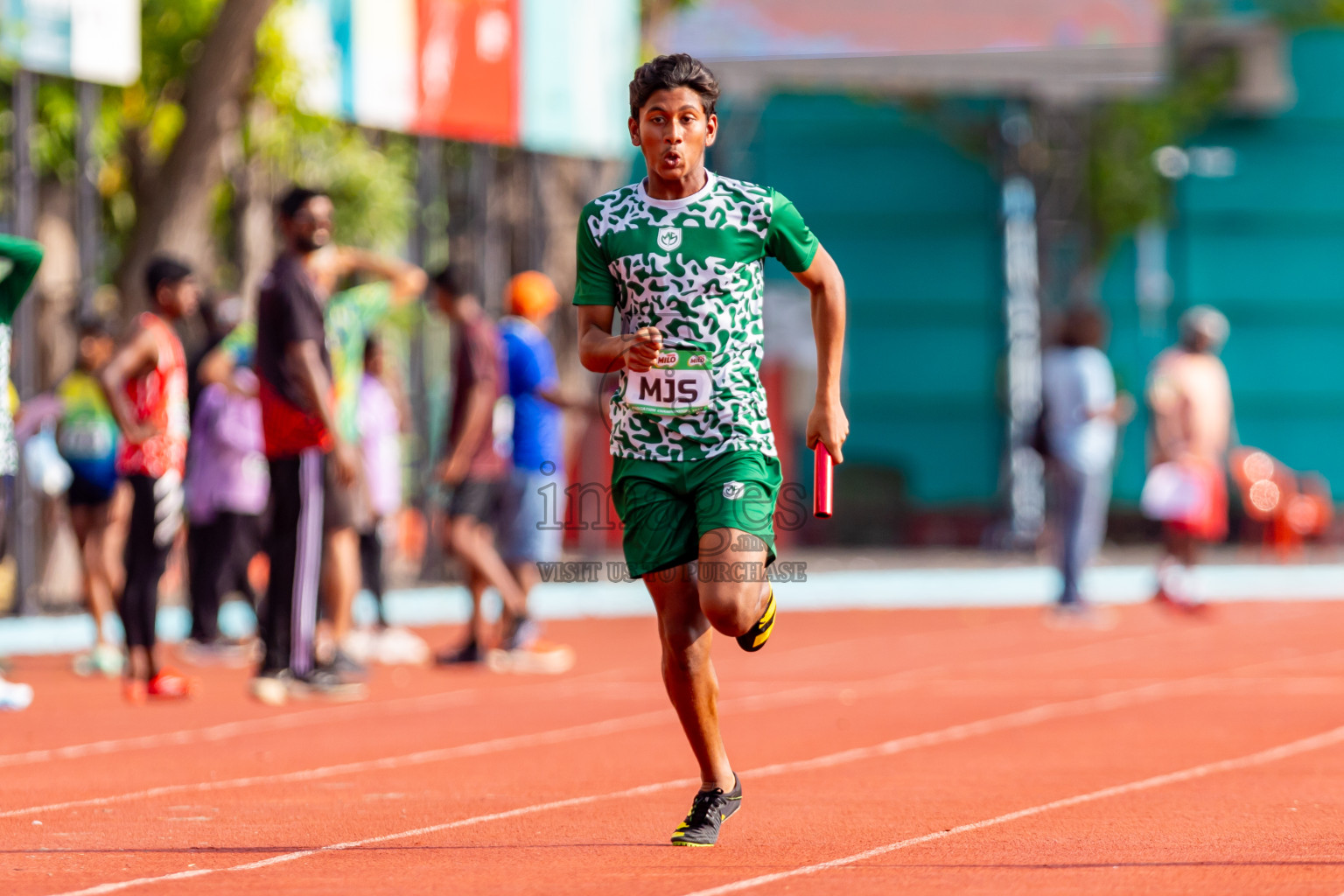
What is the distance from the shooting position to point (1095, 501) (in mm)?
15203

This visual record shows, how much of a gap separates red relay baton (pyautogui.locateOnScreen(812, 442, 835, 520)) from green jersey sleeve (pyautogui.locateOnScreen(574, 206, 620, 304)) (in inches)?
27.1

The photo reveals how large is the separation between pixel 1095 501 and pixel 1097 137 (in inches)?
587

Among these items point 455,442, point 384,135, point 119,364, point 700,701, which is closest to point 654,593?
point 700,701

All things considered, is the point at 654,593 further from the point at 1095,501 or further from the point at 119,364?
the point at 1095,501

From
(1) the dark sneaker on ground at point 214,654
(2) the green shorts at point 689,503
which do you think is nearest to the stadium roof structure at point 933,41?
(1) the dark sneaker on ground at point 214,654

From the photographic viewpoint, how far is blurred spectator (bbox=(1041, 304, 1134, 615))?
49.2ft

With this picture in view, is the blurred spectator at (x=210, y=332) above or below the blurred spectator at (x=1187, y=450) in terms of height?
above

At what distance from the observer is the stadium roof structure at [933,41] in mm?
24969

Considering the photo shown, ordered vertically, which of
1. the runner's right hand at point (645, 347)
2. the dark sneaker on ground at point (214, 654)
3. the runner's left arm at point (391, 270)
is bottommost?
the dark sneaker on ground at point (214, 654)

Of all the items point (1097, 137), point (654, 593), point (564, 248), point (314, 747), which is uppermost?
point (1097, 137)

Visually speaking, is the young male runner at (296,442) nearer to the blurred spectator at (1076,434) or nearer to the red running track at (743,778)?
the red running track at (743,778)

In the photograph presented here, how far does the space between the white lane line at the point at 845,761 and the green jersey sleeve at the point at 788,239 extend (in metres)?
1.55

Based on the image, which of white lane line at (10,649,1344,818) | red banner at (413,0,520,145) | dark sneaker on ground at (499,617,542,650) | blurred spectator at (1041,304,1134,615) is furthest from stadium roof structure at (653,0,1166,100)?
white lane line at (10,649,1344,818)

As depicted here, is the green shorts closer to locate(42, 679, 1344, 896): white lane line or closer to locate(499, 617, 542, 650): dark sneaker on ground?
locate(42, 679, 1344, 896): white lane line
